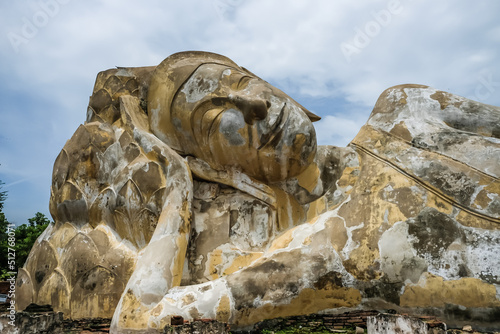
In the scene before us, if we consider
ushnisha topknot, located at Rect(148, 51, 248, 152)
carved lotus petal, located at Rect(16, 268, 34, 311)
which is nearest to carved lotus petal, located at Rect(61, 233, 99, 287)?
carved lotus petal, located at Rect(16, 268, 34, 311)

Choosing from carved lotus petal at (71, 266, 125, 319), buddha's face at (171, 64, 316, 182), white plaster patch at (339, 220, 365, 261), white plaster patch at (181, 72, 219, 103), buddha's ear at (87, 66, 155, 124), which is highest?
buddha's ear at (87, 66, 155, 124)

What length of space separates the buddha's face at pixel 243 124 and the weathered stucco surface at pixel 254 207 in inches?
0.6

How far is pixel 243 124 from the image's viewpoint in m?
5.22

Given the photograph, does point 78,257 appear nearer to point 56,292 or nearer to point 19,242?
point 56,292

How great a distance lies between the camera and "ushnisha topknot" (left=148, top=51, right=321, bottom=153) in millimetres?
5496

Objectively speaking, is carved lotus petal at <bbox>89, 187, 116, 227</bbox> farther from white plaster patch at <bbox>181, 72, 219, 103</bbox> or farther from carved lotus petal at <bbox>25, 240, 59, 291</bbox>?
white plaster patch at <bbox>181, 72, 219, 103</bbox>

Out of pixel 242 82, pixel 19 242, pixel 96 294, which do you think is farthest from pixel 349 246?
pixel 19 242

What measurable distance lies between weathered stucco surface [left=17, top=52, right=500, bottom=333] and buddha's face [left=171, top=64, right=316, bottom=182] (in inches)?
0.6

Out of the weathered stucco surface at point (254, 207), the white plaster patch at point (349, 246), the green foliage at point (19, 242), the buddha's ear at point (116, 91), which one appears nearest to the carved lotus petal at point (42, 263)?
the weathered stucco surface at point (254, 207)

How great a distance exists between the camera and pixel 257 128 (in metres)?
5.22

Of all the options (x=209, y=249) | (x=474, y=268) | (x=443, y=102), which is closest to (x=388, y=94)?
(x=443, y=102)

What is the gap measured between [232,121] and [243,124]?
115 millimetres

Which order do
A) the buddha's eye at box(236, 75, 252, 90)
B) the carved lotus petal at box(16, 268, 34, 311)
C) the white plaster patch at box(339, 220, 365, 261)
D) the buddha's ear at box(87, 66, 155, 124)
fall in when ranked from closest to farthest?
the white plaster patch at box(339, 220, 365, 261) < the carved lotus petal at box(16, 268, 34, 311) < the buddha's eye at box(236, 75, 252, 90) < the buddha's ear at box(87, 66, 155, 124)

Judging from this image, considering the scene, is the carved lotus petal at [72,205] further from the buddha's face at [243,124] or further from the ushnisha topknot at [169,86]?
the buddha's face at [243,124]
